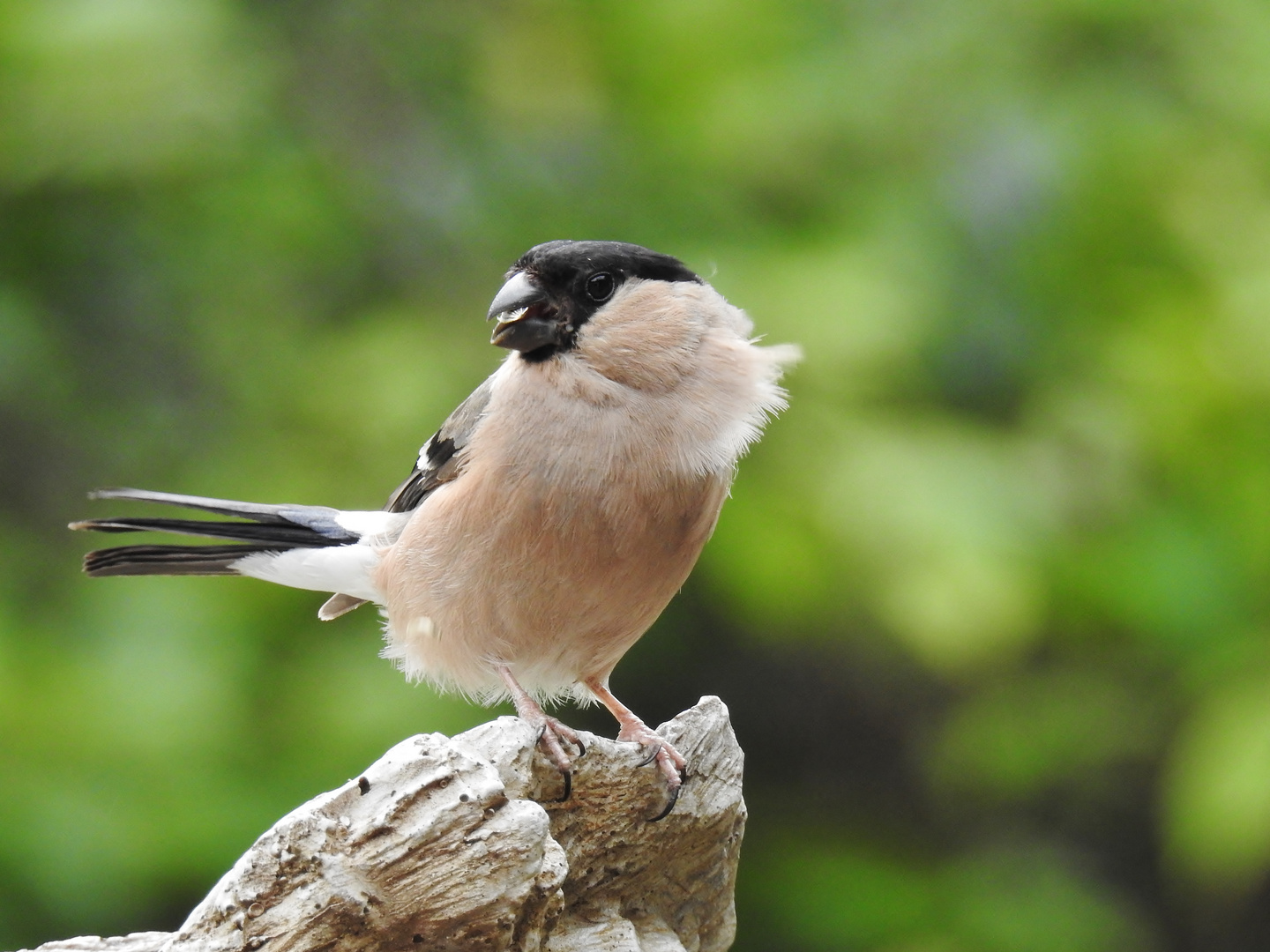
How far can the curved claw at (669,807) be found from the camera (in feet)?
7.27

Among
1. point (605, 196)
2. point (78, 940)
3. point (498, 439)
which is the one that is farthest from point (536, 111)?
point (78, 940)

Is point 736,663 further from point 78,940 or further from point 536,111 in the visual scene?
point 78,940

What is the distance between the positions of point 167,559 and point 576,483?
1.17 m

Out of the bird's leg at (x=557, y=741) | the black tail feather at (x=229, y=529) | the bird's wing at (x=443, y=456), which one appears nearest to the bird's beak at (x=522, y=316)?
the bird's wing at (x=443, y=456)

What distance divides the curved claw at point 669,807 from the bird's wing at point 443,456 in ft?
2.73

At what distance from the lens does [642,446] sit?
2.42 meters

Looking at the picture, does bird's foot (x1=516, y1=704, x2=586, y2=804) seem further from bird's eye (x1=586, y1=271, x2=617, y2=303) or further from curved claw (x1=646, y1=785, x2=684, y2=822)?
bird's eye (x1=586, y1=271, x2=617, y2=303)

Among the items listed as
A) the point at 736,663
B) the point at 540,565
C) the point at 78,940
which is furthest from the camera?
the point at 736,663

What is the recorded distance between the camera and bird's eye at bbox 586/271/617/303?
8.46 feet

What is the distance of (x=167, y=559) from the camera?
2994 mm

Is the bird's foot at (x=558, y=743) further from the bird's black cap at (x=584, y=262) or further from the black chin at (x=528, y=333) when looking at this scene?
the bird's black cap at (x=584, y=262)

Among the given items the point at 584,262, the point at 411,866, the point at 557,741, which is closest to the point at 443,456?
the point at 584,262

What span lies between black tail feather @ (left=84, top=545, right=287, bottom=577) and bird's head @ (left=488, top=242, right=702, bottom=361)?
99 centimetres

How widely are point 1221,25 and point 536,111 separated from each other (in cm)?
192
